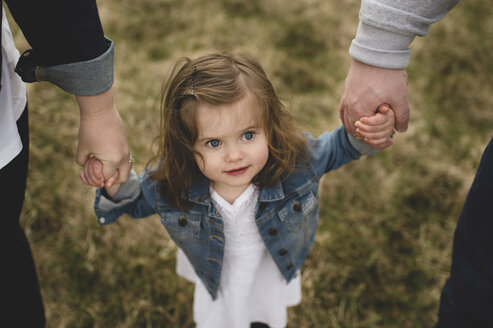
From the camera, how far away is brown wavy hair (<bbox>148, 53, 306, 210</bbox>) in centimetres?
115

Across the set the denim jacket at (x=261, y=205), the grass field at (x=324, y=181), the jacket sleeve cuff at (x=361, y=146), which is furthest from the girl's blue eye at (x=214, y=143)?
the grass field at (x=324, y=181)

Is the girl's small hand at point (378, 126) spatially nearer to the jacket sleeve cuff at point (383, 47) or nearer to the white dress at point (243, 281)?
the jacket sleeve cuff at point (383, 47)

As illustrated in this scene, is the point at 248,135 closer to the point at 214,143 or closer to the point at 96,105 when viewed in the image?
the point at 214,143

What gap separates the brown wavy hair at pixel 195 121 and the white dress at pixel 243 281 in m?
0.11

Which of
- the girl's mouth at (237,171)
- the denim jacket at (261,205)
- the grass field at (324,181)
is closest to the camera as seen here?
the girl's mouth at (237,171)

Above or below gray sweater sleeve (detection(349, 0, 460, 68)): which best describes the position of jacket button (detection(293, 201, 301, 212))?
Result: below

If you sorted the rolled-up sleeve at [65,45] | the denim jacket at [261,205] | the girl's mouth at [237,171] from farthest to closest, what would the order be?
the denim jacket at [261,205]
the girl's mouth at [237,171]
the rolled-up sleeve at [65,45]

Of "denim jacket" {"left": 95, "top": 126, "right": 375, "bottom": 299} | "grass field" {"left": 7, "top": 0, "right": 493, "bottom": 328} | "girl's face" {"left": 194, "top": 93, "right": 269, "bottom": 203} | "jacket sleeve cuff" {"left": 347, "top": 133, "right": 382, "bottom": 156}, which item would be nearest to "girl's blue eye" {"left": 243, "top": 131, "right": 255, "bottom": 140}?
"girl's face" {"left": 194, "top": 93, "right": 269, "bottom": 203}

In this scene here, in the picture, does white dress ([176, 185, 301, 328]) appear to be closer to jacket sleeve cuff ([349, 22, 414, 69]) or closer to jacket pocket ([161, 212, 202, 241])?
jacket pocket ([161, 212, 202, 241])

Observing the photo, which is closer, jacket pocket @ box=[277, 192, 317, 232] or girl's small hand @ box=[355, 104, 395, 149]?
girl's small hand @ box=[355, 104, 395, 149]

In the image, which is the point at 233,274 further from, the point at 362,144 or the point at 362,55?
the point at 362,55

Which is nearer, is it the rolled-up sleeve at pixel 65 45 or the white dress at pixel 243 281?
the rolled-up sleeve at pixel 65 45

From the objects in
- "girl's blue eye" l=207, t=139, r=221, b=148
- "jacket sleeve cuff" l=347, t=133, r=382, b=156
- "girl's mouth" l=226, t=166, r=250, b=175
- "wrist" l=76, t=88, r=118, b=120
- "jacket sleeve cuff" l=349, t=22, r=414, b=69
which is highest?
"jacket sleeve cuff" l=349, t=22, r=414, b=69

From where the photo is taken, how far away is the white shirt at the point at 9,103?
0.99 meters
